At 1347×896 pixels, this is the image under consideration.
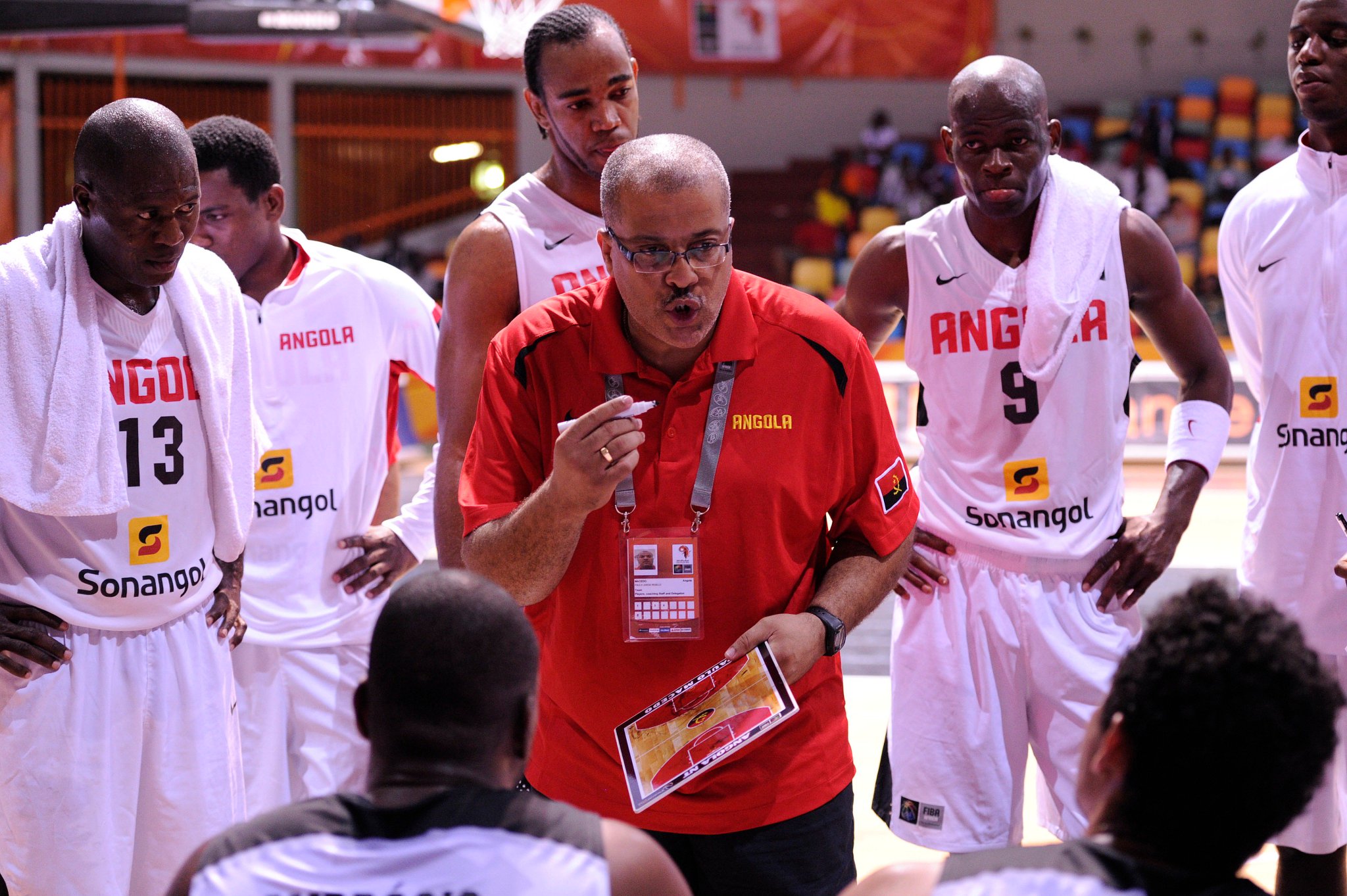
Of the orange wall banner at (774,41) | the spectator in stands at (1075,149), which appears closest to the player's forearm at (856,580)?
the orange wall banner at (774,41)

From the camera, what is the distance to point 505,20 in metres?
16.0

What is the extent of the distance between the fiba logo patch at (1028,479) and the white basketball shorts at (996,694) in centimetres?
15

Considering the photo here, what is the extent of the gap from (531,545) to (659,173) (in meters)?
0.70

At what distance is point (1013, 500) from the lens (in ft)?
11.0

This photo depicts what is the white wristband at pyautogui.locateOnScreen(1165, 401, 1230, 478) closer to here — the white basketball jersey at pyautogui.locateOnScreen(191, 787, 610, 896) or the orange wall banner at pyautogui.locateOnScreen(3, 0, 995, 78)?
the white basketball jersey at pyautogui.locateOnScreen(191, 787, 610, 896)

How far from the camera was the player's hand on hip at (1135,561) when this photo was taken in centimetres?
335

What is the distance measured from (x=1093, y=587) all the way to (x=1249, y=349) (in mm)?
978

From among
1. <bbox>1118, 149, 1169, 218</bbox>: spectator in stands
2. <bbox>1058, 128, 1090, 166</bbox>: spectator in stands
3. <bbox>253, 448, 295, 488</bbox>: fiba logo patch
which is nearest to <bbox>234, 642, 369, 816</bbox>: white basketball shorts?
<bbox>253, 448, 295, 488</bbox>: fiba logo patch

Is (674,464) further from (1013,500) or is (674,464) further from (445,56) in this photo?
(445,56)

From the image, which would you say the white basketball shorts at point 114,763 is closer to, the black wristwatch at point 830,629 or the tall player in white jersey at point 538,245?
the tall player in white jersey at point 538,245

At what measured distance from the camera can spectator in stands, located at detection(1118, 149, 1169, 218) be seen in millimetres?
17656

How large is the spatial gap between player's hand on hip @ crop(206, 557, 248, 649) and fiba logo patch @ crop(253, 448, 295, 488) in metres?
0.61

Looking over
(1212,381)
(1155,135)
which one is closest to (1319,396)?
(1212,381)

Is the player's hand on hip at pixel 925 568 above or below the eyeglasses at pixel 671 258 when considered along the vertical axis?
below
